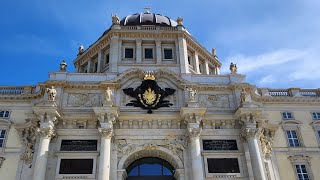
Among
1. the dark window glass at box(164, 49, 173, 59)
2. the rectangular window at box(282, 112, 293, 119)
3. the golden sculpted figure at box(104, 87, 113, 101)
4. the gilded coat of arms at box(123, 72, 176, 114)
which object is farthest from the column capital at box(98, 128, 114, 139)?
the rectangular window at box(282, 112, 293, 119)

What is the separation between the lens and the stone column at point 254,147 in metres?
29.7

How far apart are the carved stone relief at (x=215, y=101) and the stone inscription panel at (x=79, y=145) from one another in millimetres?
11445

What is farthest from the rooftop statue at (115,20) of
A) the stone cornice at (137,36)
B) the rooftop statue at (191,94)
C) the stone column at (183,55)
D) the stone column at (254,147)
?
the stone column at (254,147)

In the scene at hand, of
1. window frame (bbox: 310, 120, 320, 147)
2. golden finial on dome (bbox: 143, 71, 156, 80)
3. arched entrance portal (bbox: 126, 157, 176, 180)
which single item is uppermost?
golden finial on dome (bbox: 143, 71, 156, 80)

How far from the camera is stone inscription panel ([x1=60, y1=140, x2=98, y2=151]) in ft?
103

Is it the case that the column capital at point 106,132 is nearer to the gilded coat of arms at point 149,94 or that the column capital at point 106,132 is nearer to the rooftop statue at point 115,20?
the gilded coat of arms at point 149,94

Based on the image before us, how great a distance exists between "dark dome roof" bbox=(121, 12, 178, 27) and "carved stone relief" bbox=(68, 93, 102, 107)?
1588cm

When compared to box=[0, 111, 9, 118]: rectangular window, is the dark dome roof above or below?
above

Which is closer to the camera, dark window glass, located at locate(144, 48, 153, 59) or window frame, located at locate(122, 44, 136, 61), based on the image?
window frame, located at locate(122, 44, 136, 61)

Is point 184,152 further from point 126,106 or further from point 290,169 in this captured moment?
point 290,169

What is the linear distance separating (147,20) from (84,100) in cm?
1802

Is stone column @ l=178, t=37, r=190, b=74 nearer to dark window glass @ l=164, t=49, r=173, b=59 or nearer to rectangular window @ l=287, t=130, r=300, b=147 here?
dark window glass @ l=164, t=49, r=173, b=59

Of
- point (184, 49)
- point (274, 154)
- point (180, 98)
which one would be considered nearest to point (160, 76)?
point (180, 98)

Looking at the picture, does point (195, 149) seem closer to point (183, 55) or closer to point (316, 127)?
point (183, 55)
